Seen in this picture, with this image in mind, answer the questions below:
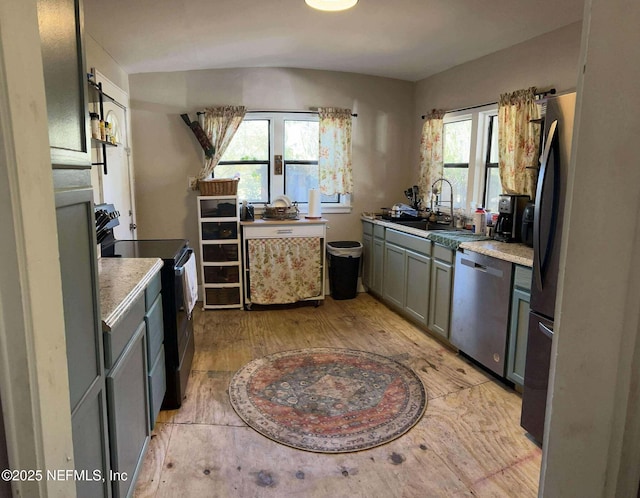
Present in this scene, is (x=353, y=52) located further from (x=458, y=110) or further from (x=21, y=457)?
(x=21, y=457)

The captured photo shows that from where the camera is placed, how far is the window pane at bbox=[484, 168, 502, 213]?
3855 millimetres

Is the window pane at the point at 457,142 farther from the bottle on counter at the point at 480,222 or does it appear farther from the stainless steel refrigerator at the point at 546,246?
the stainless steel refrigerator at the point at 546,246

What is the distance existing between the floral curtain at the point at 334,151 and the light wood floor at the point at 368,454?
2.20m

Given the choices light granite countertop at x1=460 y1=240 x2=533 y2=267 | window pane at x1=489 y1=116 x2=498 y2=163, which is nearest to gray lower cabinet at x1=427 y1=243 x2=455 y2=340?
light granite countertop at x1=460 y1=240 x2=533 y2=267

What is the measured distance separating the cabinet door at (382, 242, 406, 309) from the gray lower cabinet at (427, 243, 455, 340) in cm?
50

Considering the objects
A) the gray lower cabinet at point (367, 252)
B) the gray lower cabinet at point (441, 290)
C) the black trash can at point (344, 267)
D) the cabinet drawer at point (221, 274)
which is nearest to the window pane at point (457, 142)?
the gray lower cabinet at point (367, 252)

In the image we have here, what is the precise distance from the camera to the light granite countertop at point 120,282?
1428 millimetres

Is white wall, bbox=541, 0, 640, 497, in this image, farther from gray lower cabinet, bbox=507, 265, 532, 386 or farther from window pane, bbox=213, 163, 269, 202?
window pane, bbox=213, 163, 269, 202

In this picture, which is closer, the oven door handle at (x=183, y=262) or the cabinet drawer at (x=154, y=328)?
the cabinet drawer at (x=154, y=328)

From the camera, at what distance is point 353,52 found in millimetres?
3939

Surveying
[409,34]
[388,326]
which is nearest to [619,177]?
[409,34]

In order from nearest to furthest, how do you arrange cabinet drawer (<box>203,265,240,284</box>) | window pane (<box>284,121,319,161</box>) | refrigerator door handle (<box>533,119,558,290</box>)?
refrigerator door handle (<box>533,119,558,290</box>) → cabinet drawer (<box>203,265,240,284</box>) → window pane (<box>284,121,319,161</box>)

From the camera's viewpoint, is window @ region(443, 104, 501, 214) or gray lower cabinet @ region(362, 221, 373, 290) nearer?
window @ region(443, 104, 501, 214)

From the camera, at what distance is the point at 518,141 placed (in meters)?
3.30
